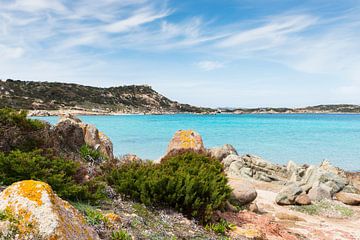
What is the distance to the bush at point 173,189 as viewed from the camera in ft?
27.0

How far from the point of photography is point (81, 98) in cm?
10644

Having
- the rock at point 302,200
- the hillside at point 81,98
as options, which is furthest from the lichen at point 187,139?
the hillside at point 81,98

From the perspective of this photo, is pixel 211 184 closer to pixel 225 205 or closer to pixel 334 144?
pixel 225 205

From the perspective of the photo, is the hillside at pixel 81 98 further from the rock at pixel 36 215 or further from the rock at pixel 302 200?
the rock at pixel 36 215

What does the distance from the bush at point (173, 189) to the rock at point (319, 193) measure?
25.1ft

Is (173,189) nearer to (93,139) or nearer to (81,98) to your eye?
(93,139)

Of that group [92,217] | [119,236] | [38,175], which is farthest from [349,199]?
[38,175]

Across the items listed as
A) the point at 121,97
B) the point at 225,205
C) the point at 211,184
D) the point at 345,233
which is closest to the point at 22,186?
the point at 211,184

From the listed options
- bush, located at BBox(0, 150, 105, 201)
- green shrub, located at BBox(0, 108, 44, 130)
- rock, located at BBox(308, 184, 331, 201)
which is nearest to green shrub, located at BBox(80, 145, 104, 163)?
green shrub, located at BBox(0, 108, 44, 130)

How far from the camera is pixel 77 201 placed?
6.76 m

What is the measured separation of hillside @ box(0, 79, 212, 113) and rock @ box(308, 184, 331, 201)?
65945mm

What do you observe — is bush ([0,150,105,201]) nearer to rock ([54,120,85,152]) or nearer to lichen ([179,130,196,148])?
rock ([54,120,85,152])

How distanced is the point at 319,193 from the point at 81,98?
325 ft

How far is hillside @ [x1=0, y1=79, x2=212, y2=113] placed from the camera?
86.4 meters
